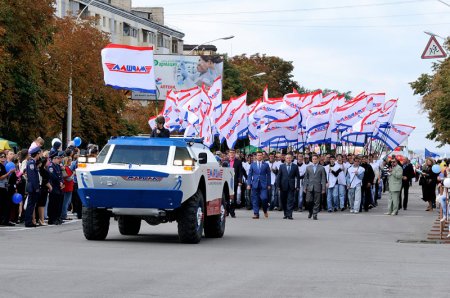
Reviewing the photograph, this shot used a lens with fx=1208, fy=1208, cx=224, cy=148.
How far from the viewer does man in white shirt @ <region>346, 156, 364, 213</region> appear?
1582 inches

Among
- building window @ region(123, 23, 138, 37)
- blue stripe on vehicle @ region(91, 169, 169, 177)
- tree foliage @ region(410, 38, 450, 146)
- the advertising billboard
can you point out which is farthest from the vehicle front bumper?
building window @ region(123, 23, 138, 37)

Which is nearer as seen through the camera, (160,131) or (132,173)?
(132,173)

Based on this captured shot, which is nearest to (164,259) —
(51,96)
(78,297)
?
(78,297)

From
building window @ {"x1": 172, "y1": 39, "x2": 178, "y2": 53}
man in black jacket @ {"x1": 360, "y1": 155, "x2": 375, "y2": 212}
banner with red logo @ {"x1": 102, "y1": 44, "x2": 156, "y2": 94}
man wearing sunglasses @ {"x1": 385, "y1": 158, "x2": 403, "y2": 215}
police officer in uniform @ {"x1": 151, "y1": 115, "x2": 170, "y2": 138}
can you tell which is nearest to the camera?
police officer in uniform @ {"x1": 151, "y1": 115, "x2": 170, "y2": 138}

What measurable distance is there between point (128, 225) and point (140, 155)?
2868 millimetres

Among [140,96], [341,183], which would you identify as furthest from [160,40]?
[341,183]

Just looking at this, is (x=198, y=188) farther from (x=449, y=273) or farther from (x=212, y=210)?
(x=449, y=273)

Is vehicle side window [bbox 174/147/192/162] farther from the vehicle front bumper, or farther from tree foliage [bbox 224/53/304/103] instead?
tree foliage [bbox 224/53/304/103]

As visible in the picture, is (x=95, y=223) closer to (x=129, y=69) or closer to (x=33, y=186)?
(x=33, y=186)

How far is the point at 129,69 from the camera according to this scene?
31.2 meters

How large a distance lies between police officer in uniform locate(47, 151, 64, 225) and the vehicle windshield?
6.89m

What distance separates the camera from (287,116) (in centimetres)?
4419

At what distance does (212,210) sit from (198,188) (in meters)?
1.18

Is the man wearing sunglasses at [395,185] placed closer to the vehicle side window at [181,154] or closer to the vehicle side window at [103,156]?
the vehicle side window at [181,154]
